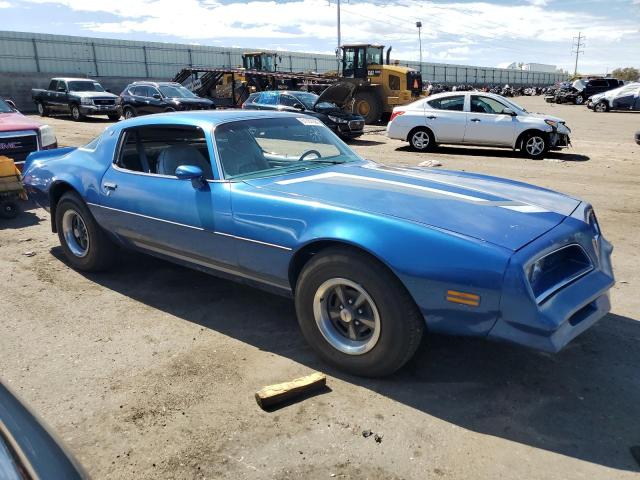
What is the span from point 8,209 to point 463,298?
662 cm

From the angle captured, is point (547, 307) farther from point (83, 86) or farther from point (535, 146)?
point (83, 86)

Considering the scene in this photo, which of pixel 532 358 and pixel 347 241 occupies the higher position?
pixel 347 241

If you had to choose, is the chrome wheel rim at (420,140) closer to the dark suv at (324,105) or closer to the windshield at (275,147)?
the dark suv at (324,105)

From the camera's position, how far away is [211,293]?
4598 millimetres

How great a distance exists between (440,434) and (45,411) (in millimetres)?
2177

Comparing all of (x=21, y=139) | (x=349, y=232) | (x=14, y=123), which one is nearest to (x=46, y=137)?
(x=21, y=139)

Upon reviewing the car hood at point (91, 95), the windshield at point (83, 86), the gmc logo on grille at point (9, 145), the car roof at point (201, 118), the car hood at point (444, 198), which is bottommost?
the gmc logo on grille at point (9, 145)

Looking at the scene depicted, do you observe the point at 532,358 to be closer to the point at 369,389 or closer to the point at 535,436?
the point at 535,436

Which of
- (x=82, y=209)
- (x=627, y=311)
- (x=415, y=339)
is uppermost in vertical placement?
(x=82, y=209)

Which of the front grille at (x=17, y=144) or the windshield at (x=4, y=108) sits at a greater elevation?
the windshield at (x=4, y=108)

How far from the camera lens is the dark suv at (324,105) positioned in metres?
15.5

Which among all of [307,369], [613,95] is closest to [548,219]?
[307,369]

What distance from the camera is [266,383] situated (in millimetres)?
3191

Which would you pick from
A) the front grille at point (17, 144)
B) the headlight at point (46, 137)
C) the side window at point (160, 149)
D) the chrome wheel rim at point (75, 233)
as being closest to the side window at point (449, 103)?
the headlight at point (46, 137)
